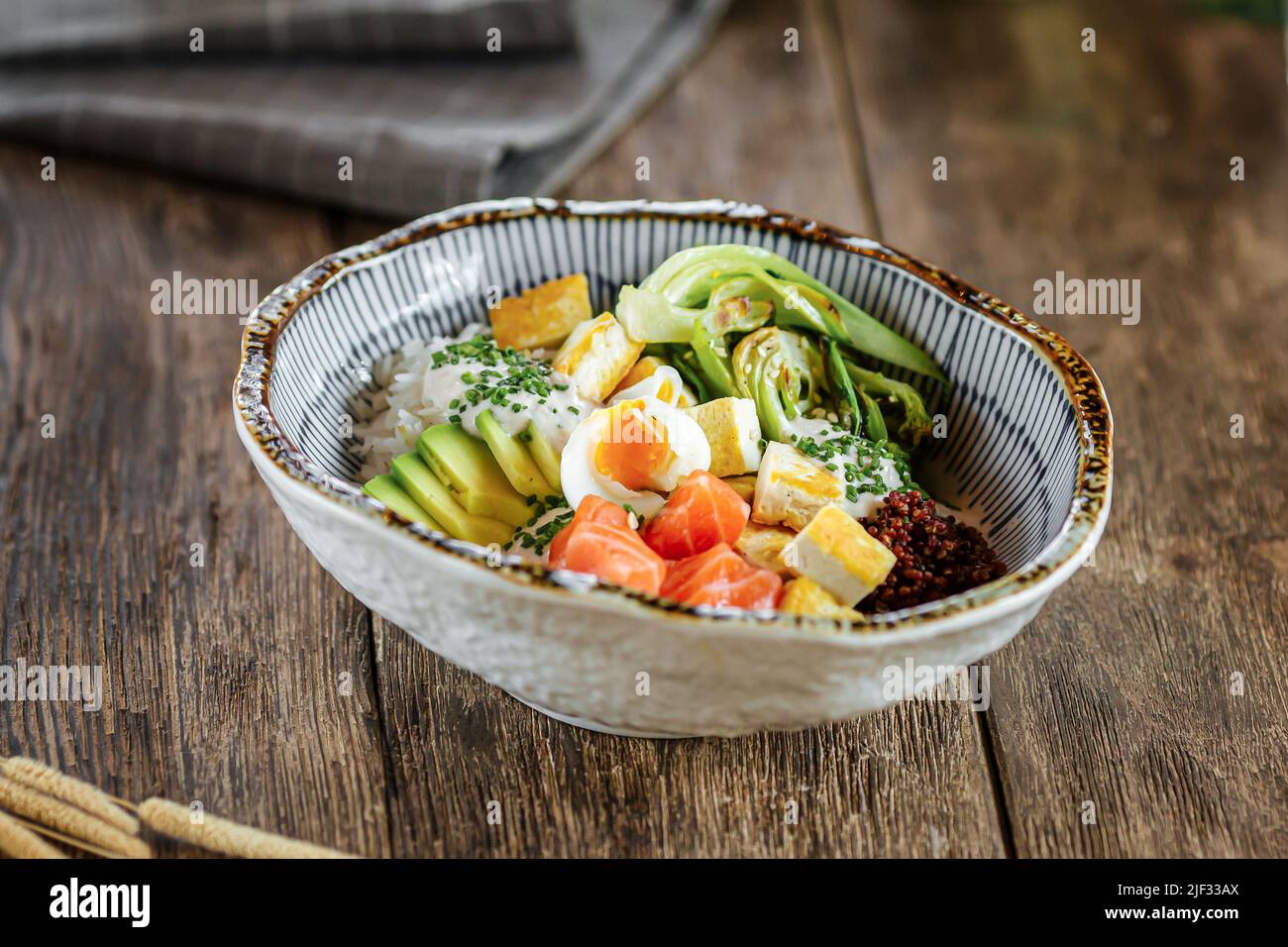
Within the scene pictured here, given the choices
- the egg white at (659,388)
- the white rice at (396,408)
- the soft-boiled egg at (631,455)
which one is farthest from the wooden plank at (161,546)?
the egg white at (659,388)

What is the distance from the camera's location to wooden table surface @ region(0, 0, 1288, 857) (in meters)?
2.03

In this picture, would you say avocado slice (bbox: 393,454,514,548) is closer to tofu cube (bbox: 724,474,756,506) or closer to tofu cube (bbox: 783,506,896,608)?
tofu cube (bbox: 724,474,756,506)

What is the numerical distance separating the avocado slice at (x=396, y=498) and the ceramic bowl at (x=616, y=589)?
152 mm

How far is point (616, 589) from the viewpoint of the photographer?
162 cm

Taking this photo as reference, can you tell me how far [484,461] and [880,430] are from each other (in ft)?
2.56

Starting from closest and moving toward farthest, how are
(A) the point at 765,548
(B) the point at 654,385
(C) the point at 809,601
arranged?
(C) the point at 809,601, (A) the point at 765,548, (B) the point at 654,385

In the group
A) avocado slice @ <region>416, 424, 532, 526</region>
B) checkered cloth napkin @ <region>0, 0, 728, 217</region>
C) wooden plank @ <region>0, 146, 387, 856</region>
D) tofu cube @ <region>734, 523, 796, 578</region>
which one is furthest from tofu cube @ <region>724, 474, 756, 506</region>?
checkered cloth napkin @ <region>0, 0, 728, 217</region>

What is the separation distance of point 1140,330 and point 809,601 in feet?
6.09

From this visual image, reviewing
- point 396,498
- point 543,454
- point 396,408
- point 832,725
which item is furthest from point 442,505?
point 832,725

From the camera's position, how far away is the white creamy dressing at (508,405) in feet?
7.20

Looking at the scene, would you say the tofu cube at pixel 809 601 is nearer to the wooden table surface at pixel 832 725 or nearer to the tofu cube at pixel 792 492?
the tofu cube at pixel 792 492

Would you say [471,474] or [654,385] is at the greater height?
[654,385]

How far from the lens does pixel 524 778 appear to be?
2.04m

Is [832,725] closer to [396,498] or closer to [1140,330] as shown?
[396,498]
